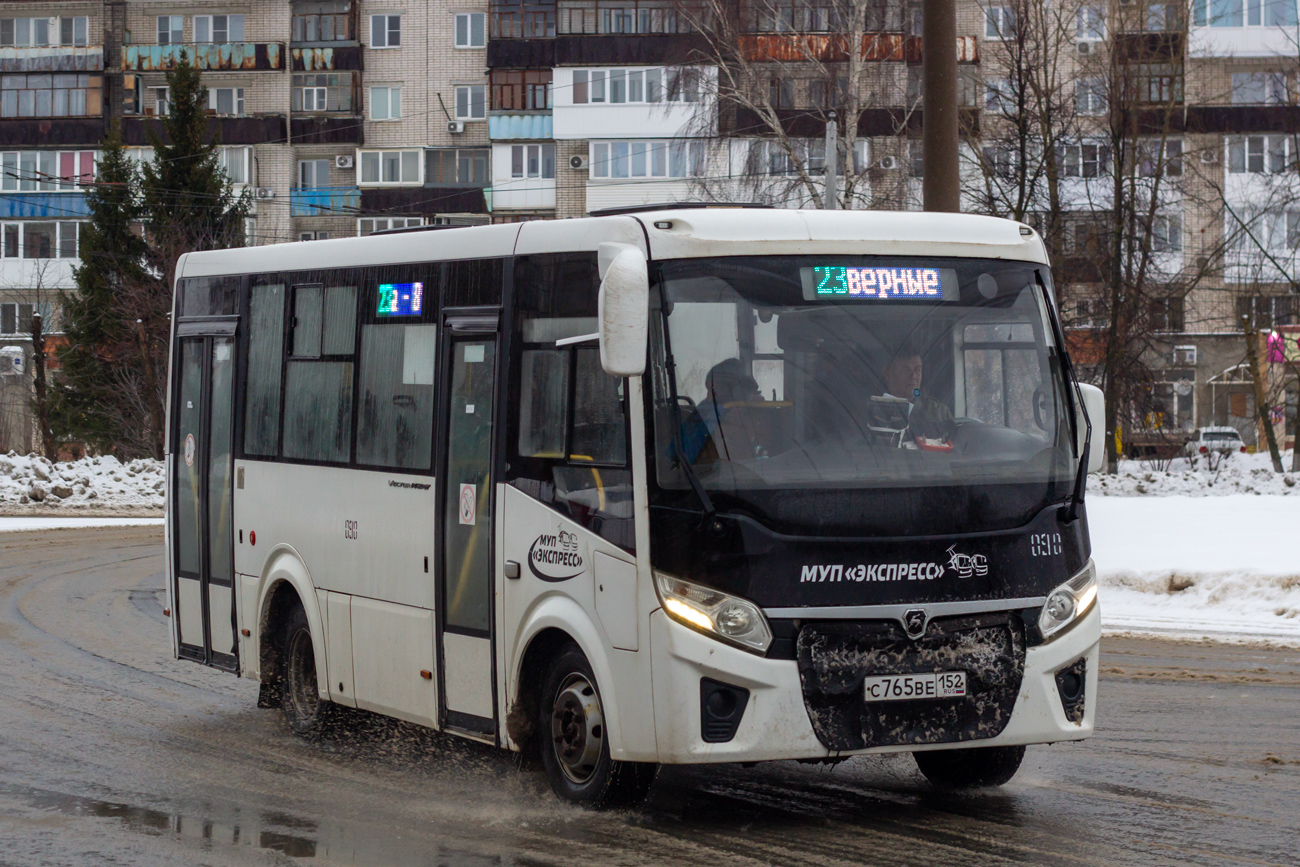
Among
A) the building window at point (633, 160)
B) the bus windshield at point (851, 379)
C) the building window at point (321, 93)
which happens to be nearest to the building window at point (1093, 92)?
the building window at point (633, 160)

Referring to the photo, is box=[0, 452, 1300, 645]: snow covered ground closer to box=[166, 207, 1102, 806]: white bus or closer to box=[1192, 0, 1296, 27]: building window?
Answer: box=[166, 207, 1102, 806]: white bus

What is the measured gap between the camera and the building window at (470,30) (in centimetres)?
7181

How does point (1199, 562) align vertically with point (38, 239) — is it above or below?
below

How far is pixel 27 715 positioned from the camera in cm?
1048

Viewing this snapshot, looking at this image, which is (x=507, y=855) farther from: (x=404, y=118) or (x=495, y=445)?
(x=404, y=118)

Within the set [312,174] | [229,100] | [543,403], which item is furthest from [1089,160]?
[229,100]

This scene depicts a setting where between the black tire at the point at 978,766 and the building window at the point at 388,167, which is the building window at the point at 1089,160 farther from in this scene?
the building window at the point at 388,167

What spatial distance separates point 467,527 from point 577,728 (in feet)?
3.94

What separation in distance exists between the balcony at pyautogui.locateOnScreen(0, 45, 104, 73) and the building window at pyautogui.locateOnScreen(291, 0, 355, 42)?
7800 mm

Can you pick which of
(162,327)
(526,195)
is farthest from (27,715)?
(526,195)

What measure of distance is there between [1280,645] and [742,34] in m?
27.7

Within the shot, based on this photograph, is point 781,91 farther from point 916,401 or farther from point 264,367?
point 916,401

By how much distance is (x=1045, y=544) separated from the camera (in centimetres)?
731

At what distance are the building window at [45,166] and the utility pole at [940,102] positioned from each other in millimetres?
60964
